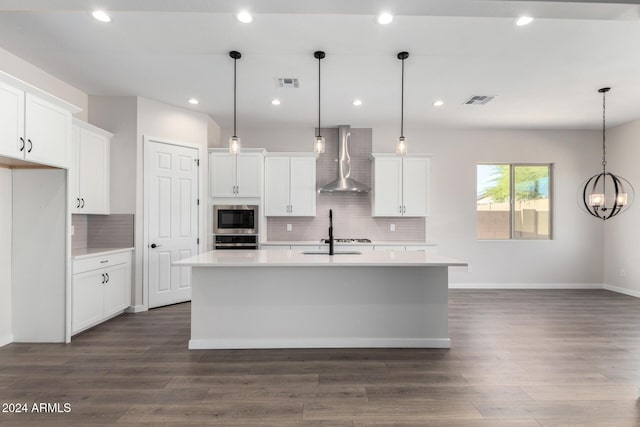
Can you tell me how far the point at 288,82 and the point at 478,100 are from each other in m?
A: 2.62

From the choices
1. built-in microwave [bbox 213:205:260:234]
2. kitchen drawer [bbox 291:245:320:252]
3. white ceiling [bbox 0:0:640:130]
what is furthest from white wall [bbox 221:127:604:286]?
kitchen drawer [bbox 291:245:320:252]

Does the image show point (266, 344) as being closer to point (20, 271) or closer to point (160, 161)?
point (20, 271)

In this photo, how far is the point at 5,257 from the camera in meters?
3.31

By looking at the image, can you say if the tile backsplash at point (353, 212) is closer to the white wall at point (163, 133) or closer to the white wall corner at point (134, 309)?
the white wall at point (163, 133)

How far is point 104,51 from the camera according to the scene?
3.35 m

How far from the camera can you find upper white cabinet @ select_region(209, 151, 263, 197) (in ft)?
17.8

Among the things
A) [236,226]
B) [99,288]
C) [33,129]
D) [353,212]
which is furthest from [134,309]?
[353,212]

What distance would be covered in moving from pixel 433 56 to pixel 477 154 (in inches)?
130

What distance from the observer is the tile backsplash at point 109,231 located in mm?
4574

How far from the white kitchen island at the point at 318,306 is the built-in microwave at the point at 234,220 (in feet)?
7.09

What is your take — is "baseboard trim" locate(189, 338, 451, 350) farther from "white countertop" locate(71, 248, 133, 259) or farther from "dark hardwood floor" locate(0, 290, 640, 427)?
"white countertop" locate(71, 248, 133, 259)

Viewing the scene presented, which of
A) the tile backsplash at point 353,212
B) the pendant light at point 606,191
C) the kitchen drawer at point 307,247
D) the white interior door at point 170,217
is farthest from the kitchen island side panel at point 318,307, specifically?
the pendant light at point 606,191

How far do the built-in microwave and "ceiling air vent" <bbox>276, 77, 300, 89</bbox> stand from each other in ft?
6.82

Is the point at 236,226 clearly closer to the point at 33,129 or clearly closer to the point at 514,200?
the point at 33,129
